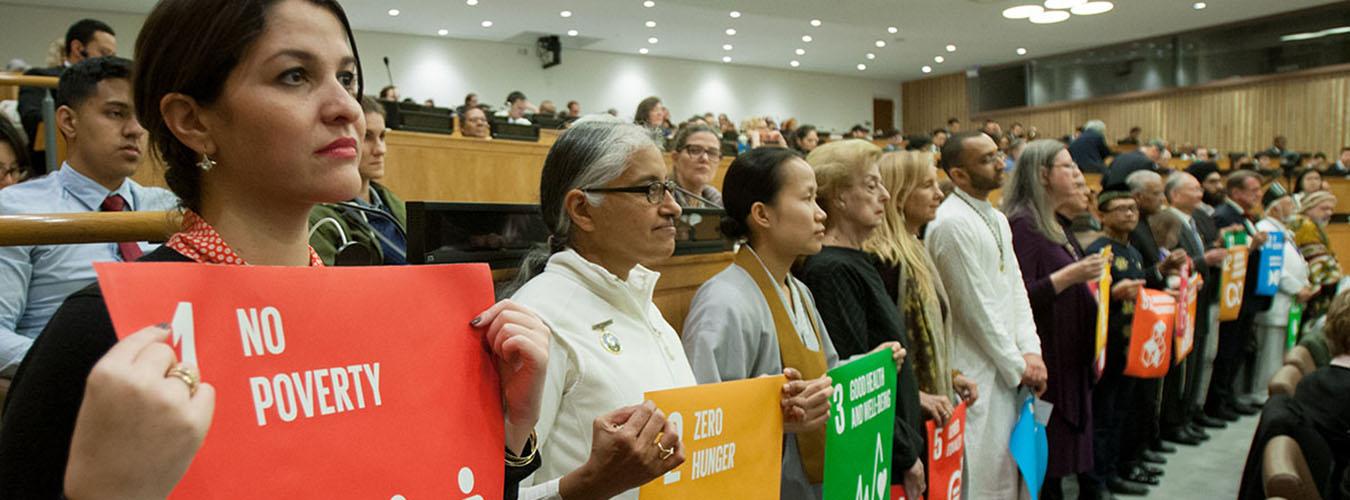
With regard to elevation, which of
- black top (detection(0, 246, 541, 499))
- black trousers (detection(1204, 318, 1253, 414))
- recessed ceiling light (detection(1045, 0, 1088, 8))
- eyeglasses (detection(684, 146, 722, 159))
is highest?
recessed ceiling light (detection(1045, 0, 1088, 8))

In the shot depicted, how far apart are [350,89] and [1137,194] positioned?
193 inches

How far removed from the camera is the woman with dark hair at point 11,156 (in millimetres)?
3301

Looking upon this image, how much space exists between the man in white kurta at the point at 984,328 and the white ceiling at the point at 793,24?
11418mm

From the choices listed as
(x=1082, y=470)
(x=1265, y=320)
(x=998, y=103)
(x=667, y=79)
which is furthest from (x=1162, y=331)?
(x=998, y=103)

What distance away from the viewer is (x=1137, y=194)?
4875 mm

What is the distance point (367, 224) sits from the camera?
213 centimetres

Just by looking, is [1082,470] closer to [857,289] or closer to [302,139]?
[857,289]

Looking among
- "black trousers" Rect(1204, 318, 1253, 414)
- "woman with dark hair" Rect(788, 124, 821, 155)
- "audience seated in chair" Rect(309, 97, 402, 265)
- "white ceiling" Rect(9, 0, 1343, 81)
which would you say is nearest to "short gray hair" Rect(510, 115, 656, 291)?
"audience seated in chair" Rect(309, 97, 402, 265)

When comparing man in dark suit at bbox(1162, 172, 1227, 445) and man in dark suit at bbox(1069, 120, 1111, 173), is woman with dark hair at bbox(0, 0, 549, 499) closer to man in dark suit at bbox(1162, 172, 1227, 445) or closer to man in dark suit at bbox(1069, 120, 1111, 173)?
man in dark suit at bbox(1162, 172, 1227, 445)

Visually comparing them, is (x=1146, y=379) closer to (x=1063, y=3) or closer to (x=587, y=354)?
(x=587, y=354)

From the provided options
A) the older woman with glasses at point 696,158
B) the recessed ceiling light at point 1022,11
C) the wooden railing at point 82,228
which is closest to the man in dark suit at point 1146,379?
the older woman with glasses at point 696,158

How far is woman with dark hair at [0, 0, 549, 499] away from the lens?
694mm

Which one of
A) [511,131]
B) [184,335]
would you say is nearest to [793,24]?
[511,131]

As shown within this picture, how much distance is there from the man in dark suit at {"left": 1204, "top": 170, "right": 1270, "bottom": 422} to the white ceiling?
8.72m
